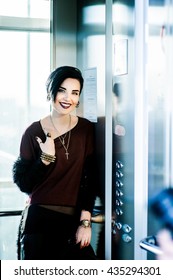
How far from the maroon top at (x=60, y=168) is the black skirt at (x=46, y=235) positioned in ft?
0.15

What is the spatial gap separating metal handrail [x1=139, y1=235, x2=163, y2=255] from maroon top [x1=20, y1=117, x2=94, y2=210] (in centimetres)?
40

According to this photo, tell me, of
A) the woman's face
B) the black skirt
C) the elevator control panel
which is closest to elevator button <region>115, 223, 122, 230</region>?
the elevator control panel

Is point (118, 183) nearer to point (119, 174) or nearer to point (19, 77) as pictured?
point (119, 174)

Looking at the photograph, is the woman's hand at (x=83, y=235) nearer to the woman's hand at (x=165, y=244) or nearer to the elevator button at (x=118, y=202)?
the elevator button at (x=118, y=202)

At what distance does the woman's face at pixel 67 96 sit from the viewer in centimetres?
170

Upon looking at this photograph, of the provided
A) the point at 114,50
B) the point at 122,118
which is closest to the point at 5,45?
the point at 114,50

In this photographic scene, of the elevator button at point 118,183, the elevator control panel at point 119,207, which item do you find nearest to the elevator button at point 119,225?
the elevator control panel at point 119,207

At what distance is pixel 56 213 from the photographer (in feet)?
5.58

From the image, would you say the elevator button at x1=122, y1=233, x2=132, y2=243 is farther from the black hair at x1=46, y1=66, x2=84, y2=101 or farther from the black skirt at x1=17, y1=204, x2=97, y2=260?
the black hair at x1=46, y1=66, x2=84, y2=101

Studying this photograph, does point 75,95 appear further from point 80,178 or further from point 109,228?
point 109,228

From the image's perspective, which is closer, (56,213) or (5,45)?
(56,213)

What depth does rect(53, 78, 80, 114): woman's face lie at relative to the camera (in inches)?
67.0
